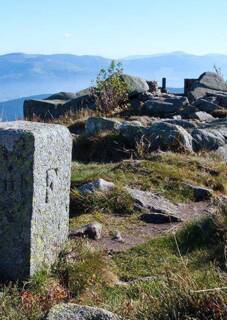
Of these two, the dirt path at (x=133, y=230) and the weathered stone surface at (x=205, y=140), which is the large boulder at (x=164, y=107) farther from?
the dirt path at (x=133, y=230)

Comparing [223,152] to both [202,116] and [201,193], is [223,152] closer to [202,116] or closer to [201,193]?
[201,193]

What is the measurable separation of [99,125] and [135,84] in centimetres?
897

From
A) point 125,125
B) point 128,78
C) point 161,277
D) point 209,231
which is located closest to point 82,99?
point 128,78

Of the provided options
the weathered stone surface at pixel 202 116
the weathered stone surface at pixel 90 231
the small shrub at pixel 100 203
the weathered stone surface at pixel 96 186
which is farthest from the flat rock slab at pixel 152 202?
the weathered stone surface at pixel 202 116

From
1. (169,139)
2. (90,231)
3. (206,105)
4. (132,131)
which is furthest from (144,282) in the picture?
(206,105)

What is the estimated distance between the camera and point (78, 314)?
4.71 m

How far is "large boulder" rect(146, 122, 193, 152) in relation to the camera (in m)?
14.7

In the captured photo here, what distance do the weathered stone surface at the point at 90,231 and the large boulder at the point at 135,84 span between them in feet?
49.9

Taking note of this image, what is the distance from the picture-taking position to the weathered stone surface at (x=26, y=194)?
6809 millimetres

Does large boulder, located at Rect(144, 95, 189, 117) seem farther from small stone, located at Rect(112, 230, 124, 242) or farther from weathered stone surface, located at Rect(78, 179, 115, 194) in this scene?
small stone, located at Rect(112, 230, 124, 242)

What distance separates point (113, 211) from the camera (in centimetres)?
1048

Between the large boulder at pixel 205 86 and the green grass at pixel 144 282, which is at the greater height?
the green grass at pixel 144 282

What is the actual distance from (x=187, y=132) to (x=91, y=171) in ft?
10.9

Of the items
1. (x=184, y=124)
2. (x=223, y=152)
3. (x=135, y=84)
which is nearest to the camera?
(x=223, y=152)
